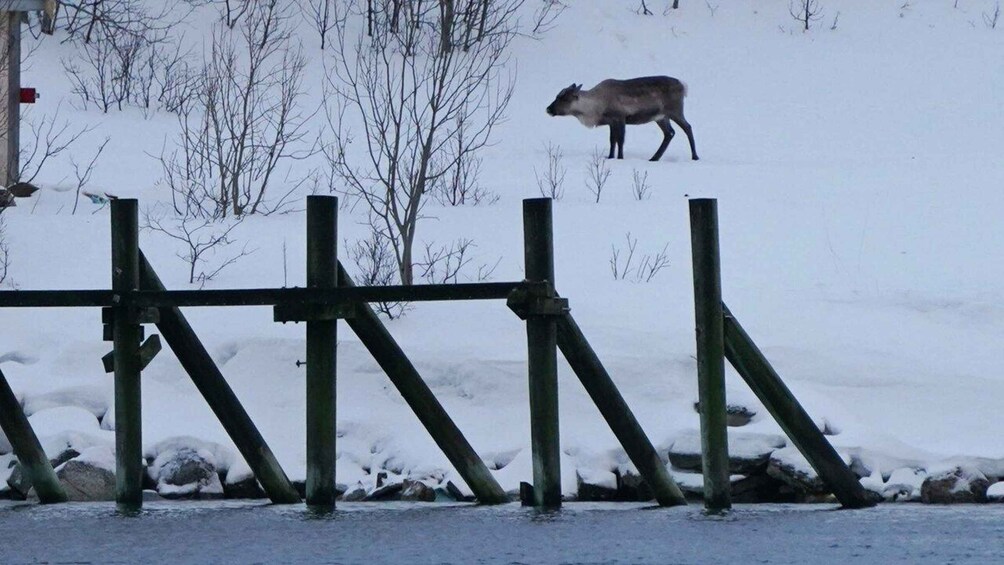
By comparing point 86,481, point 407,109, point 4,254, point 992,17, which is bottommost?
point 86,481

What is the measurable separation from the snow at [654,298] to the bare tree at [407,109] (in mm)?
542

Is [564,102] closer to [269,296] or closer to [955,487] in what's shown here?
[955,487]

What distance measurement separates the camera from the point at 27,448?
928cm

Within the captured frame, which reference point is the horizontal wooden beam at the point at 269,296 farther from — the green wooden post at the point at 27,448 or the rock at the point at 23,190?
the rock at the point at 23,190

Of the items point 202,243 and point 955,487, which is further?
point 202,243

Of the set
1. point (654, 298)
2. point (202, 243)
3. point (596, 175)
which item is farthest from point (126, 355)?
point (596, 175)

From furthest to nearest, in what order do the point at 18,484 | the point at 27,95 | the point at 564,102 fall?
the point at 564,102, the point at 27,95, the point at 18,484

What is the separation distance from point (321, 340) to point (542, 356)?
1.18 m

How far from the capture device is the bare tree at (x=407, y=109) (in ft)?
43.6

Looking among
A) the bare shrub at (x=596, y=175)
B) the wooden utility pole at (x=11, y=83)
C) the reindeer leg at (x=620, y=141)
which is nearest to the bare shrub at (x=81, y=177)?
the wooden utility pole at (x=11, y=83)

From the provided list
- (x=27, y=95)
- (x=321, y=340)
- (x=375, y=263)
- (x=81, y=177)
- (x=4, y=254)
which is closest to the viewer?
(x=321, y=340)

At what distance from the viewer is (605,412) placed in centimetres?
852

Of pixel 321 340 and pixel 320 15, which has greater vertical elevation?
pixel 320 15

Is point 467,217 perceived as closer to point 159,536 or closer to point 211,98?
point 211,98
